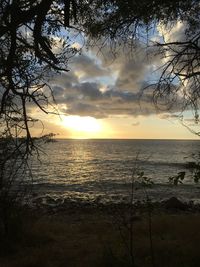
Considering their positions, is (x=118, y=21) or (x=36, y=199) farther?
(x=36, y=199)

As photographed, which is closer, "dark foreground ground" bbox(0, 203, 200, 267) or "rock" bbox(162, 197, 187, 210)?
"dark foreground ground" bbox(0, 203, 200, 267)

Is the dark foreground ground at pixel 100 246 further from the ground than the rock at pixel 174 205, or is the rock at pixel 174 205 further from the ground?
the dark foreground ground at pixel 100 246

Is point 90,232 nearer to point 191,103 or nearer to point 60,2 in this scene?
point 191,103

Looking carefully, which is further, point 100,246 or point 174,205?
point 174,205

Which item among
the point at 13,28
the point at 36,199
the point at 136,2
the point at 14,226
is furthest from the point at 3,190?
the point at 36,199

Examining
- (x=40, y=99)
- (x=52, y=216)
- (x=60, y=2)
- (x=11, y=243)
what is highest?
(x=60, y=2)

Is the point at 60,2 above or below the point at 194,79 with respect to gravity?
above

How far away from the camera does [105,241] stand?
1305 cm

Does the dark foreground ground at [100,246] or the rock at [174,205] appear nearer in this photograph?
the dark foreground ground at [100,246]

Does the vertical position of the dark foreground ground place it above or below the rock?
above

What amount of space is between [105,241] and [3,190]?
3.67 metres

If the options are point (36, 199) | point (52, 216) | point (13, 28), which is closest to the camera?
point (13, 28)

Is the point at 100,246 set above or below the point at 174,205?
above

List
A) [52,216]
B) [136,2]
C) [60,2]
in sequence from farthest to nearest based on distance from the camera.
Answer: [52,216] < [136,2] < [60,2]
